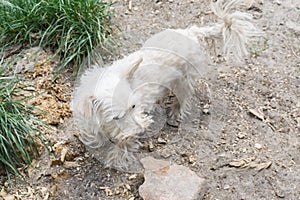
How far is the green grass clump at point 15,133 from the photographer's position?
3.11m

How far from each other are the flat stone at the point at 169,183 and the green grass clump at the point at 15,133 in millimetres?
758

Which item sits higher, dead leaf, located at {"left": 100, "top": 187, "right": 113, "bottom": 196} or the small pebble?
dead leaf, located at {"left": 100, "top": 187, "right": 113, "bottom": 196}

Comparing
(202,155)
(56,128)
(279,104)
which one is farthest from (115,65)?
(279,104)

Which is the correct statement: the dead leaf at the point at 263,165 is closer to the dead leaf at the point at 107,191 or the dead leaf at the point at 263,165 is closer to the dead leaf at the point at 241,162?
the dead leaf at the point at 241,162

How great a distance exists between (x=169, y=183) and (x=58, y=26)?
1613mm

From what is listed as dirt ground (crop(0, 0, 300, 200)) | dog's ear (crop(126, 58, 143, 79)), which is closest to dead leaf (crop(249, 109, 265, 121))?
dirt ground (crop(0, 0, 300, 200))

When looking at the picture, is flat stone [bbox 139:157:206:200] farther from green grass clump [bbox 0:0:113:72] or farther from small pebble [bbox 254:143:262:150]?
green grass clump [bbox 0:0:113:72]

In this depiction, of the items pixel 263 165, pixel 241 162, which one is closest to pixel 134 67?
pixel 241 162

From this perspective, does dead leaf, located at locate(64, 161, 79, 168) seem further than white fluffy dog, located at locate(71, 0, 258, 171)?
Yes

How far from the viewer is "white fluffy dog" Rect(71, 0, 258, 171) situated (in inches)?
116

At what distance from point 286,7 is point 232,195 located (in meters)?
2.22

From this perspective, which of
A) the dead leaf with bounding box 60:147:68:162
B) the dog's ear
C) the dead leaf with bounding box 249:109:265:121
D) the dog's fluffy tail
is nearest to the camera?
the dog's ear

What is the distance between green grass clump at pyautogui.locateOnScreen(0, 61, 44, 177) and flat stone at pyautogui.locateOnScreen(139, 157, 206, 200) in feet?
2.49

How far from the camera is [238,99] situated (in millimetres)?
3787
